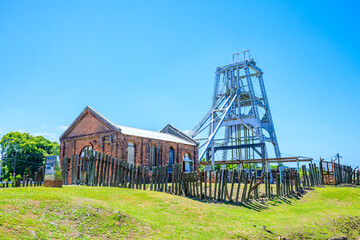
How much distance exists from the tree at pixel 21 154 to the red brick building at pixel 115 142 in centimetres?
2234

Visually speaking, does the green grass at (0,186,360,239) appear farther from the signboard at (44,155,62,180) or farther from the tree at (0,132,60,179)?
the tree at (0,132,60,179)

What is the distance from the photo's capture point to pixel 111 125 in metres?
26.4

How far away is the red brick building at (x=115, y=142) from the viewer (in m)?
26.2

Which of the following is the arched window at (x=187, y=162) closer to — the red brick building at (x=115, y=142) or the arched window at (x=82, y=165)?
the red brick building at (x=115, y=142)

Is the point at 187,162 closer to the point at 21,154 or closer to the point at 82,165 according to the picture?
the point at 82,165

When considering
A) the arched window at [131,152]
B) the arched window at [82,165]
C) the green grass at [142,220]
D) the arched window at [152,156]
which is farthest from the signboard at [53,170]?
the arched window at [152,156]

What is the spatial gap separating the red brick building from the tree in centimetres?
2234

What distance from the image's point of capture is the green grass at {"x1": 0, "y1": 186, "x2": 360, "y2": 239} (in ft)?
25.8

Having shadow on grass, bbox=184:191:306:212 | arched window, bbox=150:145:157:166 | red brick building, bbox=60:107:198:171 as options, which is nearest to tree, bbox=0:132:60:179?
red brick building, bbox=60:107:198:171

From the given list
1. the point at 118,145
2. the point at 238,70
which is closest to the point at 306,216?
the point at 118,145

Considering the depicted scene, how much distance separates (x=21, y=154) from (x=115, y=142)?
30.6 m

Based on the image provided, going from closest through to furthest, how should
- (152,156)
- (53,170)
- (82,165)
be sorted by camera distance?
(53,170)
(82,165)
(152,156)

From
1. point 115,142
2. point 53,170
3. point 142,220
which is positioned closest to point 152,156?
point 115,142

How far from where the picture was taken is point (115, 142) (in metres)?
25.9
